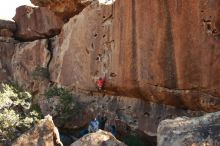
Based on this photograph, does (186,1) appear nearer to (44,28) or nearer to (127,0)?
(127,0)

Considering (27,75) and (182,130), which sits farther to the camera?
(27,75)

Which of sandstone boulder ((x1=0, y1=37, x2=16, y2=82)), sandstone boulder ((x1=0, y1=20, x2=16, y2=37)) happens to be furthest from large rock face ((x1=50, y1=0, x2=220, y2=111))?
sandstone boulder ((x1=0, y1=20, x2=16, y2=37))

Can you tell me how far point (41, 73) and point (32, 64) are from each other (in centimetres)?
155

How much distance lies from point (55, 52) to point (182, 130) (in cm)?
1222

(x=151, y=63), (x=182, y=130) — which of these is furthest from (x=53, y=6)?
(x=182, y=130)

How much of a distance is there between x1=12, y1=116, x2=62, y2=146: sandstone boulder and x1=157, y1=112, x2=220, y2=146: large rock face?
4.16 m

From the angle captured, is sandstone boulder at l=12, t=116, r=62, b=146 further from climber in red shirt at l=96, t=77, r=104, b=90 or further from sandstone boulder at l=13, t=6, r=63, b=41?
sandstone boulder at l=13, t=6, r=63, b=41

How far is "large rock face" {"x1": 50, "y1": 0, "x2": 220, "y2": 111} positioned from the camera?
1139 cm

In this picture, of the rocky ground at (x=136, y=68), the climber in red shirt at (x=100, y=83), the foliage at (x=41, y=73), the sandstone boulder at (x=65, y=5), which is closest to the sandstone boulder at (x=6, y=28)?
the rocky ground at (x=136, y=68)

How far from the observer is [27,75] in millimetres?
20406

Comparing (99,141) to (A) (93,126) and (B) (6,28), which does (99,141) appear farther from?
(B) (6,28)

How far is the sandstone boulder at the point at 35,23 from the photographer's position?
67.2 ft

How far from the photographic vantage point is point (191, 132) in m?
7.54

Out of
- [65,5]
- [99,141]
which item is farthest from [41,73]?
[99,141]
